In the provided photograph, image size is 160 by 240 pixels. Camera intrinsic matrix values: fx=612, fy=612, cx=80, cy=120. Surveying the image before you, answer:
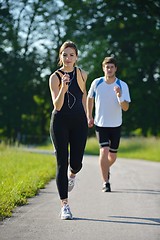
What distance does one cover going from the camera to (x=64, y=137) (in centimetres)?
690

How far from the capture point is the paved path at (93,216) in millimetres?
5711

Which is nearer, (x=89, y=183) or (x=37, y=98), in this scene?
(x=89, y=183)

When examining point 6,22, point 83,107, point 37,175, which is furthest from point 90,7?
point 83,107

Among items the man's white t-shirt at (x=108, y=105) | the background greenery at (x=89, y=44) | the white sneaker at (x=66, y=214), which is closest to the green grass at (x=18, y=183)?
the white sneaker at (x=66, y=214)

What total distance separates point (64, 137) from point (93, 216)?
3.08 feet

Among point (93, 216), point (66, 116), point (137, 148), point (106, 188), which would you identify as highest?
point (66, 116)

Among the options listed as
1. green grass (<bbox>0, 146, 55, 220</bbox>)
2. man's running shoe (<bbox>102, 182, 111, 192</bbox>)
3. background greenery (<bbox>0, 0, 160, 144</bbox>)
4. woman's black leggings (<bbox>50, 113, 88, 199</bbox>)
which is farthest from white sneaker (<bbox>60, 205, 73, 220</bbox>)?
background greenery (<bbox>0, 0, 160, 144</bbox>)

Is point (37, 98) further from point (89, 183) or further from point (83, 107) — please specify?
point (83, 107)

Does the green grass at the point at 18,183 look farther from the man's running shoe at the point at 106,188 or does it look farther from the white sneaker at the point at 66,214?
the man's running shoe at the point at 106,188

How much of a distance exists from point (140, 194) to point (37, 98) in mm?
46502

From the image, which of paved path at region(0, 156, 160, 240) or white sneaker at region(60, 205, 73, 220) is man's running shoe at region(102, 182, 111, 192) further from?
white sneaker at region(60, 205, 73, 220)

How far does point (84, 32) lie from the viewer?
45.6 meters

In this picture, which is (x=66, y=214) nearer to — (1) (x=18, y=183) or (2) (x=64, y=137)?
(2) (x=64, y=137)

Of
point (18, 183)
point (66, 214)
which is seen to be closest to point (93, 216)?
point (66, 214)
